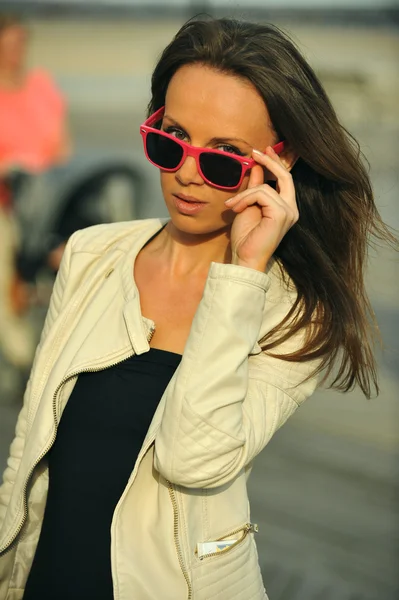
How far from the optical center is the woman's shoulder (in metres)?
2.42

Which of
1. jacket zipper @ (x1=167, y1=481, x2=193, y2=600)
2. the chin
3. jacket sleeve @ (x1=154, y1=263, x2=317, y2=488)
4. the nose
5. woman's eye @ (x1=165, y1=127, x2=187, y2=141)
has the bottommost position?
jacket zipper @ (x1=167, y1=481, x2=193, y2=600)

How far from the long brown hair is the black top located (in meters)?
0.31

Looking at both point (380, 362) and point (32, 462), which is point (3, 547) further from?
point (380, 362)

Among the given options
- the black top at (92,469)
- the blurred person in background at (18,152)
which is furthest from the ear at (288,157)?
the blurred person in background at (18,152)

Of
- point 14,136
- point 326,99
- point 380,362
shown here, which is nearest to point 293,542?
point 380,362

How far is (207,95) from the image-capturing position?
6.93 ft

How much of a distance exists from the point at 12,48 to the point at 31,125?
1.88 feet

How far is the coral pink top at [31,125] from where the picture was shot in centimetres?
606

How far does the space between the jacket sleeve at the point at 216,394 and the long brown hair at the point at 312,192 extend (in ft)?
0.62

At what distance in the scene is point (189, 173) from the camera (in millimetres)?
2123

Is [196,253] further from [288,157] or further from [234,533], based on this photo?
[234,533]

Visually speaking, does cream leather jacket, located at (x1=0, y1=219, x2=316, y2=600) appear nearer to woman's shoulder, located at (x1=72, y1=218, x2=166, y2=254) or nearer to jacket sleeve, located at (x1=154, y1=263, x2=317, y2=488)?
jacket sleeve, located at (x1=154, y1=263, x2=317, y2=488)

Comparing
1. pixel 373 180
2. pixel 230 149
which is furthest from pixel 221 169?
pixel 373 180

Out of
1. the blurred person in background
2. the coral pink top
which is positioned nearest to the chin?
the blurred person in background
